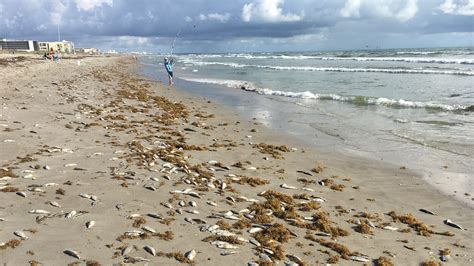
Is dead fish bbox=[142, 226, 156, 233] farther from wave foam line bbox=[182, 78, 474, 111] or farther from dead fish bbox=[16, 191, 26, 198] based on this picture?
wave foam line bbox=[182, 78, 474, 111]

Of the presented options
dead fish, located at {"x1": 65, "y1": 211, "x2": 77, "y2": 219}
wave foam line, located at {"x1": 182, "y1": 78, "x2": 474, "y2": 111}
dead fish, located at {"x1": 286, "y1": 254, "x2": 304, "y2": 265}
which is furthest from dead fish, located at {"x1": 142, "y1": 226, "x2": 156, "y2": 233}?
wave foam line, located at {"x1": 182, "y1": 78, "x2": 474, "y2": 111}

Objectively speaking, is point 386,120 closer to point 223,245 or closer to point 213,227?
point 213,227

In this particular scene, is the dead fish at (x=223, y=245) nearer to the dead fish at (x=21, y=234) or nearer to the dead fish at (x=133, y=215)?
the dead fish at (x=133, y=215)

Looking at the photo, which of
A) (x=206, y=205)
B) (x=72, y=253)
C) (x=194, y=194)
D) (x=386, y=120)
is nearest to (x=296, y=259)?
(x=206, y=205)

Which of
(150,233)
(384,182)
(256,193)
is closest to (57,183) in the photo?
(150,233)

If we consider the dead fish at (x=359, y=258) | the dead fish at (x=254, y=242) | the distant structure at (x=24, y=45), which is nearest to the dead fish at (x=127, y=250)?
the dead fish at (x=254, y=242)

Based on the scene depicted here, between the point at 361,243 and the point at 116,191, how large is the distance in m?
4.39

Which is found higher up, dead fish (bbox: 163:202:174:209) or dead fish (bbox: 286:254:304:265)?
dead fish (bbox: 163:202:174:209)

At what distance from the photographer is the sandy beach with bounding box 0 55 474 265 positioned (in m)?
5.43

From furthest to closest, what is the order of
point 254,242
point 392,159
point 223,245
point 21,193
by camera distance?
point 392,159 < point 21,193 < point 254,242 < point 223,245

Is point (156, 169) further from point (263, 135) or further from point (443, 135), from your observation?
point (443, 135)

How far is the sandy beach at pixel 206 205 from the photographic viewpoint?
5.43m

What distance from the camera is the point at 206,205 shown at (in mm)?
7012

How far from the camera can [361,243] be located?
5.98 metres
